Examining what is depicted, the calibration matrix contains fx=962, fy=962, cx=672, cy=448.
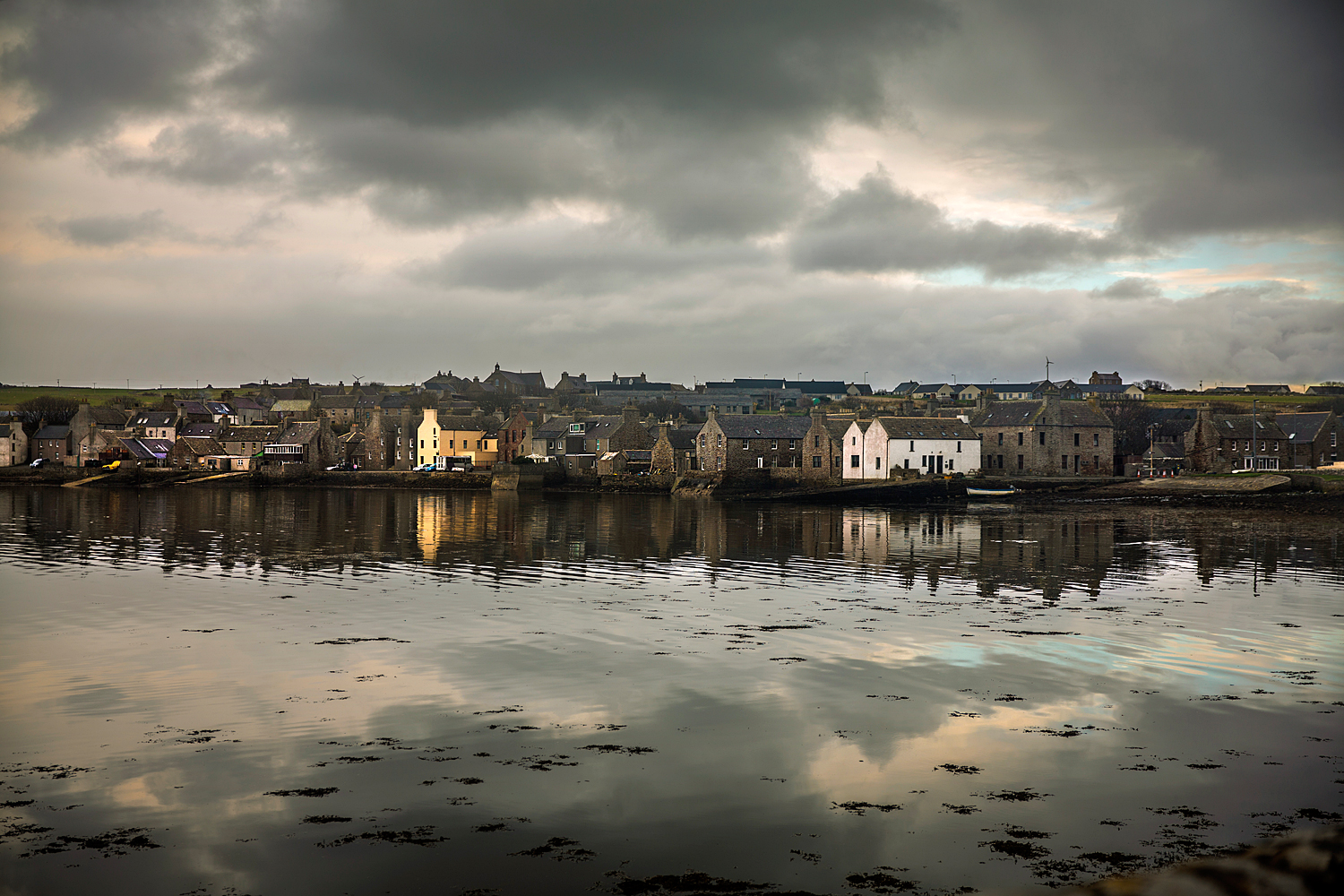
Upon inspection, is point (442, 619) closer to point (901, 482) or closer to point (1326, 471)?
point (901, 482)

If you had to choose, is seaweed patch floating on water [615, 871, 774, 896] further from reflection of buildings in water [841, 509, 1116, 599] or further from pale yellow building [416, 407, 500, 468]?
pale yellow building [416, 407, 500, 468]

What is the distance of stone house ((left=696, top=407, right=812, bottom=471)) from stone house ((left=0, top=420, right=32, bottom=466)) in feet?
318

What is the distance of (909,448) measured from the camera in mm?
85438

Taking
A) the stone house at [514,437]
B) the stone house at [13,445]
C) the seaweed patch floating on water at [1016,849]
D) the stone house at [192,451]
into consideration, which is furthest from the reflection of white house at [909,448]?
the stone house at [13,445]

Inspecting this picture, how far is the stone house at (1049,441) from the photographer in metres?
90.6

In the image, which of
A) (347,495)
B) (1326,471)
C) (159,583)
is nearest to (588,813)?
(159,583)

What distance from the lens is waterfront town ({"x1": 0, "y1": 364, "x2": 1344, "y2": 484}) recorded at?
90438 mm

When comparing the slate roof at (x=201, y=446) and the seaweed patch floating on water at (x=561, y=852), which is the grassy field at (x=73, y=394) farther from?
the seaweed patch floating on water at (x=561, y=852)

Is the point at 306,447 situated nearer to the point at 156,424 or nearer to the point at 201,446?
the point at 201,446

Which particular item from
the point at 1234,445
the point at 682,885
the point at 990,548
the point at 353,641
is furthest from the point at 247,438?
the point at 682,885

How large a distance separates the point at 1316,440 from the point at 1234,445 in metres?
7.49

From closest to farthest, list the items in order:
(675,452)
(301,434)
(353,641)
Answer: (353,641), (675,452), (301,434)

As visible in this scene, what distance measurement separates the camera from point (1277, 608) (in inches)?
1026

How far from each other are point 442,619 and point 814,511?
46.3 m
